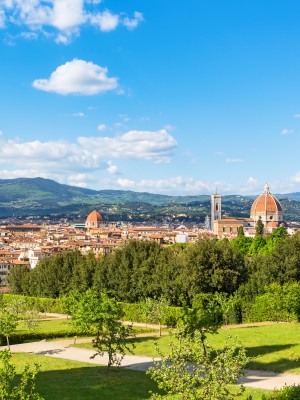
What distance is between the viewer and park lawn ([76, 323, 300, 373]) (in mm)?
24375

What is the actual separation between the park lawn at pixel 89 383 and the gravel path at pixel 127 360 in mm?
1282

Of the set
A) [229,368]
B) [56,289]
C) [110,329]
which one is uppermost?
[229,368]

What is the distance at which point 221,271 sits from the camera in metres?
44.9

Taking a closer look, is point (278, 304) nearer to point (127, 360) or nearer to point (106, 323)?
point (127, 360)

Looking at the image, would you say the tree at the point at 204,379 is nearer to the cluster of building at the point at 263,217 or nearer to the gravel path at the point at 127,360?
the gravel path at the point at 127,360

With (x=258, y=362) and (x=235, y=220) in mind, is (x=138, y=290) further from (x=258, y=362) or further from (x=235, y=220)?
(x=235, y=220)

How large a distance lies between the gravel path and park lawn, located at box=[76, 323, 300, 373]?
0.80m

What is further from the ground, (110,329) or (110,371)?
(110,329)

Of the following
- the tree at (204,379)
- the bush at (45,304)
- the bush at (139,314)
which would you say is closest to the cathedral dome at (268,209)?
the bush at (45,304)

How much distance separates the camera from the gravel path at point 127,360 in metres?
21.2

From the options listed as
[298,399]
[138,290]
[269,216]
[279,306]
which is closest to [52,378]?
[298,399]

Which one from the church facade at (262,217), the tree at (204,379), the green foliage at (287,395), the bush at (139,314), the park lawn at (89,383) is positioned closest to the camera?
the tree at (204,379)

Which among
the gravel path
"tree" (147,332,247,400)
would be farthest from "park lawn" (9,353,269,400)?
"tree" (147,332,247,400)

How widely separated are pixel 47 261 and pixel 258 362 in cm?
4417
